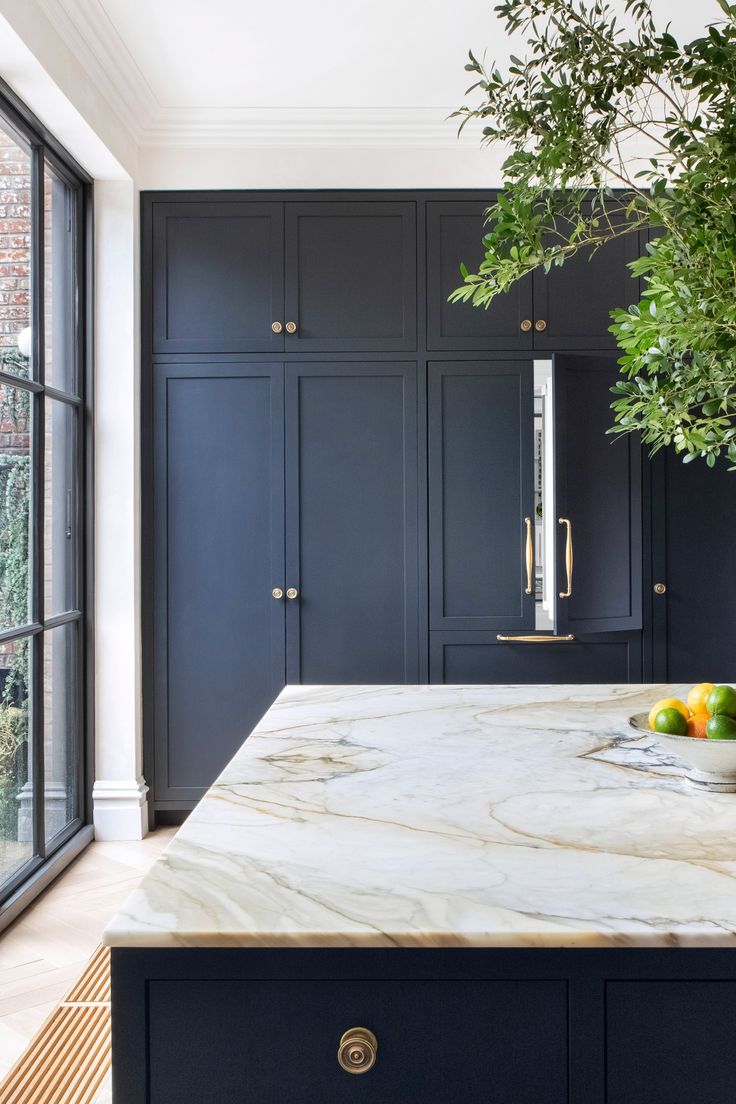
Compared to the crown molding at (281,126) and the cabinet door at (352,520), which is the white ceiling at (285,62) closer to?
the crown molding at (281,126)

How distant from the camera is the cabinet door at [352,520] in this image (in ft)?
11.0

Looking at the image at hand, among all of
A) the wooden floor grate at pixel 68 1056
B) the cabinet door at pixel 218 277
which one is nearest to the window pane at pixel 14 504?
the cabinet door at pixel 218 277

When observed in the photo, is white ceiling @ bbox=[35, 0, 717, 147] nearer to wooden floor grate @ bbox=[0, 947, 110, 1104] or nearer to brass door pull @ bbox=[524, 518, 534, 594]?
brass door pull @ bbox=[524, 518, 534, 594]

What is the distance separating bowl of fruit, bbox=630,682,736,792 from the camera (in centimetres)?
118

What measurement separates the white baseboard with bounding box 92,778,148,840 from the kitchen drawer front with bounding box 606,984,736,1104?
2.76 metres

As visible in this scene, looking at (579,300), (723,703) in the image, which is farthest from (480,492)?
(723,703)

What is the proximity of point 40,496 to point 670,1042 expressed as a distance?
252cm

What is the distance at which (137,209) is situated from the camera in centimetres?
333

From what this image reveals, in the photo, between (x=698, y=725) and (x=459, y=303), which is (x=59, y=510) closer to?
(x=459, y=303)

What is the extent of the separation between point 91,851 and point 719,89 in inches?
124

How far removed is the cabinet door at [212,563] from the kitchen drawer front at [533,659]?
26.7 inches

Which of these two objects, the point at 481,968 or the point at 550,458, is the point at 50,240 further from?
the point at 481,968

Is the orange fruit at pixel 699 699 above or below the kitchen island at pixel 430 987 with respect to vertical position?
above

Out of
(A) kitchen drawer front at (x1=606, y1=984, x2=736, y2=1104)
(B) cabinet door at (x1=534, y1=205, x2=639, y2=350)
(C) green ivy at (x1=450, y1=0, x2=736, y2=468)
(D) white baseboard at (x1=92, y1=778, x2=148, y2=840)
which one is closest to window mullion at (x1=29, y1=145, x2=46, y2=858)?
(D) white baseboard at (x1=92, y1=778, x2=148, y2=840)
